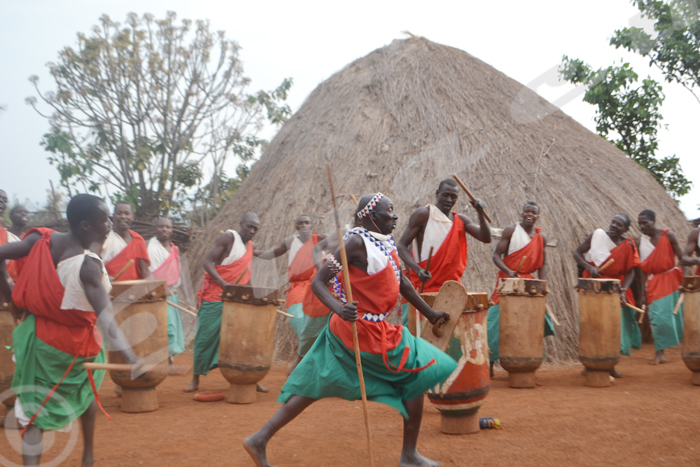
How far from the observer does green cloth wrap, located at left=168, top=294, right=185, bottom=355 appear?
6.59m

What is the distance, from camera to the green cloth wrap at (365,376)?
312 cm

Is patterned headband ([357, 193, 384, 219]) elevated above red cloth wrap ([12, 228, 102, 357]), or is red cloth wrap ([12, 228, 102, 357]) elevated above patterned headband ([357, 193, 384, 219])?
patterned headband ([357, 193, 384, 219])

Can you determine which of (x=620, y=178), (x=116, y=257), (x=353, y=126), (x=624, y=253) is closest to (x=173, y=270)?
(x=116, y=257)

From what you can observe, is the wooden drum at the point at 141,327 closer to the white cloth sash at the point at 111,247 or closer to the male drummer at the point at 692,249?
the white cloth sash at the point at 111,247

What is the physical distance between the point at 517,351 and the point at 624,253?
91.7 inches

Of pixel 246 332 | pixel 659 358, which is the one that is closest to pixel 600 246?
pixel 659 358

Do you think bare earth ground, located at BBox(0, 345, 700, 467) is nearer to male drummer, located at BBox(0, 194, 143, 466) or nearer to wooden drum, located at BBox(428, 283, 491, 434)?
wooden drum, located at BBox(428, 283, 491, 434)

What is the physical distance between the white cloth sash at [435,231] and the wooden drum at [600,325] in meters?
1.86

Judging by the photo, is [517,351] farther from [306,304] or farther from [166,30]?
[166,30]

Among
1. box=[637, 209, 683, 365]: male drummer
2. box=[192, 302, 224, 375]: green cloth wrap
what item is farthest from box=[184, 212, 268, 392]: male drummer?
box=[637, 209, 683, 365]: male drummer

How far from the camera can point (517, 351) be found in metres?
5.77

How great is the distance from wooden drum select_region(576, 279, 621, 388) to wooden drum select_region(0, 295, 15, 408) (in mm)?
5186

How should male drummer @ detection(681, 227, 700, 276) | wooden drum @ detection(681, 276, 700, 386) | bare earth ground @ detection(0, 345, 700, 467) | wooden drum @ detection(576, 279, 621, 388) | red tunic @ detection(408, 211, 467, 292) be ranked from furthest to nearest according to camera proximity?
male drummer @ detection(681, 227, 700, 276), wooden drum @ detection(576, 279, 621, 388), wooden drum @ detection(681, 276, 700, 386), red tunic @ detection(408, 211, 467, 292), bare earth ground @ detection(0, 345, 700, 467)

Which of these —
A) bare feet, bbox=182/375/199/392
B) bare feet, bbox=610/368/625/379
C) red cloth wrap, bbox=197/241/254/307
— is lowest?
bare feet, bbox=182/375/199/392
